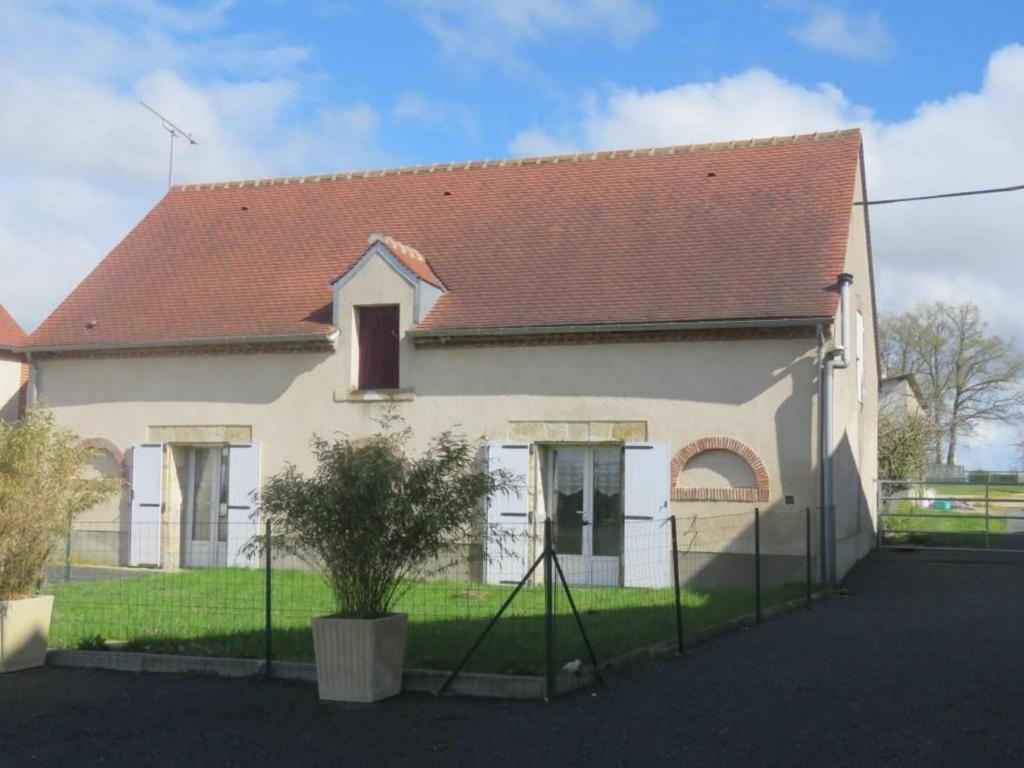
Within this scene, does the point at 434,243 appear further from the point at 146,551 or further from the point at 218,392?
the point at 146,551

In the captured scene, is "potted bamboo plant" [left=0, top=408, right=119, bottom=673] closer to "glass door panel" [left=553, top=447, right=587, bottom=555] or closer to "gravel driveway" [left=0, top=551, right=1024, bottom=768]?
"gravel driveway" [left=0, top=551, right=1024, bottom=768]

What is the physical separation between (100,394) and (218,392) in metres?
2.26

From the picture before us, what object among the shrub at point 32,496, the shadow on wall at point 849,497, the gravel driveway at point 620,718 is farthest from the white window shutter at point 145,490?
the shadow on wall at point 849,497

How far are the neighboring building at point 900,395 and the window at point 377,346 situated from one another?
70.1 ft

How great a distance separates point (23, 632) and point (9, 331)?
1569 cm

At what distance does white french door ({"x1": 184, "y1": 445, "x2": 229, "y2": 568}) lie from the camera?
61.0 feet

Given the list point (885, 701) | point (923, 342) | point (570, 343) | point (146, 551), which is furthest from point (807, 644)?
point (923, 342)

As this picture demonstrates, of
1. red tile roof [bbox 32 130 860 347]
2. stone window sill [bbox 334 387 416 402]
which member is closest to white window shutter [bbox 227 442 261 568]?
stone window sill [bbox 334 387 416 402]

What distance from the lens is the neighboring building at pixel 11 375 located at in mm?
21172

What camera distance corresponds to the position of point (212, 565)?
17969 millimetres

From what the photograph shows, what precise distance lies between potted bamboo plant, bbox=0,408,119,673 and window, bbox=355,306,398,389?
26.0 feet

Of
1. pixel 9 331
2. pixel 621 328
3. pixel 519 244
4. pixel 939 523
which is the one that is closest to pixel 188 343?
pixel 519 244

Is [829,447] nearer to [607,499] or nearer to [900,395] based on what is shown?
[607,499]

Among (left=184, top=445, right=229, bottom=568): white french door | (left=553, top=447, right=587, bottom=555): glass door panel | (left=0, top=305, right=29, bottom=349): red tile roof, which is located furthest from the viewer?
(left=0, top=305, right=29, bottom=349): red tile roof
